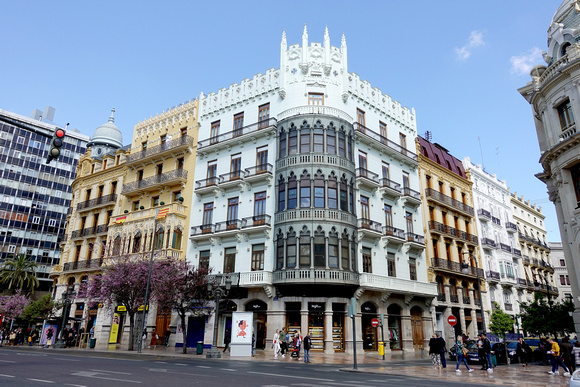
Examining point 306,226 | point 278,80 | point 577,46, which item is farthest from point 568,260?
point 278,80

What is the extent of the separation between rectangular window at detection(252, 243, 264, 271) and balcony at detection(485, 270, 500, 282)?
27556mm

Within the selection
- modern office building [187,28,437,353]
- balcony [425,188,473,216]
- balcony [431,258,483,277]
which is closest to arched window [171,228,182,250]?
modern office building [187,28,437,353]

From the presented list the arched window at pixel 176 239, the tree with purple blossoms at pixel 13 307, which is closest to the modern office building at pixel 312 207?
the arched window at pixel 176 239

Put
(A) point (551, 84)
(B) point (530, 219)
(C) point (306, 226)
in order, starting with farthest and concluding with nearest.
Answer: (B) point (530, 219)
(C) point (306, 226)
(A) point (551, 84)

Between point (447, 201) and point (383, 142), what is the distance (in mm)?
11043

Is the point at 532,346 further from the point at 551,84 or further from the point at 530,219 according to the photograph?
the point at 530,219

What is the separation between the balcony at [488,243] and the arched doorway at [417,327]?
1482 cm

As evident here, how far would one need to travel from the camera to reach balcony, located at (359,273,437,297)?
3042 centimetres

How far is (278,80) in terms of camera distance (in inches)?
1378

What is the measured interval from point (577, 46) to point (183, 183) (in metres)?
31.4

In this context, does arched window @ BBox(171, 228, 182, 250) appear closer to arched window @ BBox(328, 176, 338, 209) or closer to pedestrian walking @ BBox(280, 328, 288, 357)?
pedestrian walking @ BBox(280, 328, 288, 357)

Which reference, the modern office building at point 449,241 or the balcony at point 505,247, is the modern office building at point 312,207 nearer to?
the modern office building at point 449,241

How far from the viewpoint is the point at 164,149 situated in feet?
133

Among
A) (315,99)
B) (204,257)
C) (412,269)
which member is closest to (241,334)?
(204,257)
